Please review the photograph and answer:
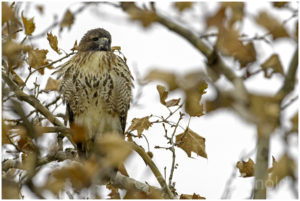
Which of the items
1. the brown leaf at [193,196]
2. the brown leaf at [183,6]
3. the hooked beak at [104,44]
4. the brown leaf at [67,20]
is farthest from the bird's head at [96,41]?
the brown leaf at [183,6]

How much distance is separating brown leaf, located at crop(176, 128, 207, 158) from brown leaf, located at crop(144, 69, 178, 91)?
2.10 metres

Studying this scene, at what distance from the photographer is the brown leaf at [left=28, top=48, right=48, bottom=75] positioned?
422cm

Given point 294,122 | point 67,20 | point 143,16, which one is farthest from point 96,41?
point 294,122

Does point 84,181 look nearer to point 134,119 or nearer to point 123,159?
point 123,159

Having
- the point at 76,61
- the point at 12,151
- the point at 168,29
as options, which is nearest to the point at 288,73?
the point at 168,29

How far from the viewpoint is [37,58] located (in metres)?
4.23

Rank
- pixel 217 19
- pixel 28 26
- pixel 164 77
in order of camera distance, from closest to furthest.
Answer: pixel 164 77
pixel 217 19
pixel 28 26

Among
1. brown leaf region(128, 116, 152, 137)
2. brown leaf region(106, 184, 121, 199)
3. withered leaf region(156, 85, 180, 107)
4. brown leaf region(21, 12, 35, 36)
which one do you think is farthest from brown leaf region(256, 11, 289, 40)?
brown leaf region(21, 12, 35, 36)

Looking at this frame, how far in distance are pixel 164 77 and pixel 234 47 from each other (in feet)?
2.08

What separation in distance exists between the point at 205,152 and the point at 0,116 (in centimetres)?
168

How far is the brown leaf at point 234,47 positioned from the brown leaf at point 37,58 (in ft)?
7.05

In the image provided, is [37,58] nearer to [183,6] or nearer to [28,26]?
[28,26]

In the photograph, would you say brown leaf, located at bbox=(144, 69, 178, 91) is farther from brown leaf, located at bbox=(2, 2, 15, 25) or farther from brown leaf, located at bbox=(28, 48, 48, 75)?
brown leaf, located at bbox=(28, 48, 48, 75)

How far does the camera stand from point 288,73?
7.47 feet
